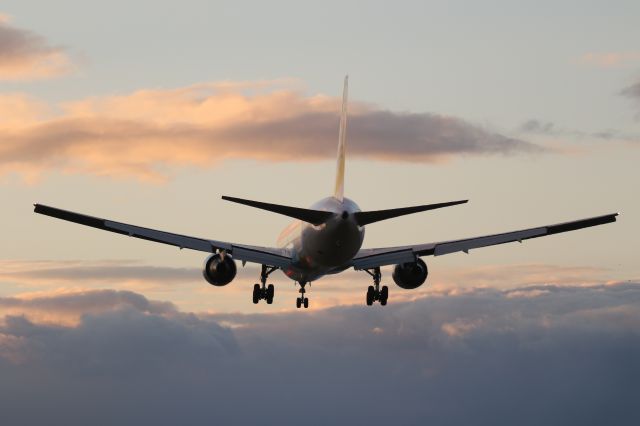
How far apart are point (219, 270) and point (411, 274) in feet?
42.5

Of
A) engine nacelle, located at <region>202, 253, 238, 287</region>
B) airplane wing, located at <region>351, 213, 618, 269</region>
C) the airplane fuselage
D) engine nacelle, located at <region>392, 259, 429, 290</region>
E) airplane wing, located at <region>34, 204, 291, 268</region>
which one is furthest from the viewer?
engine nacelle, located at <region>392, 259, 429, 290</region>

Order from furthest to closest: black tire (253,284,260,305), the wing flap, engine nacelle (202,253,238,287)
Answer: black tire (253,284,260,305) → the wing flap → engine nacelle (202,253,238,287)

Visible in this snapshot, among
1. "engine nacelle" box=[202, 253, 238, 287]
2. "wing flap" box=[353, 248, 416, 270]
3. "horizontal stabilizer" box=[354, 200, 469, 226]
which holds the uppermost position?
"wing flap" box=[353, 248, 416, 270]

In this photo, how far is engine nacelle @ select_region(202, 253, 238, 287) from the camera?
Result: 74.1 m

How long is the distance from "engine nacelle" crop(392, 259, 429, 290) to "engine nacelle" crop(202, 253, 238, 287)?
447 inches

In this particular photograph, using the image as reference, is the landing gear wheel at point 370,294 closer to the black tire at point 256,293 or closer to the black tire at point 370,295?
the black tire at point 370,295

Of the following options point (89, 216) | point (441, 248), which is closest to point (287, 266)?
point (441, 248)

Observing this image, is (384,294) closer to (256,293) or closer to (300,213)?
(256,293)

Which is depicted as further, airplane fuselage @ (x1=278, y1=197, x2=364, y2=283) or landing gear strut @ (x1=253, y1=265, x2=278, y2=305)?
landing gear strut @ (x1=253, y1=265, x2=278, y2=305)

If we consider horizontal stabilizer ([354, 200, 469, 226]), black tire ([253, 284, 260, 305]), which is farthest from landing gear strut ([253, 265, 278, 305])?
horizontal stabilizer ([354, 200, 469, 226])

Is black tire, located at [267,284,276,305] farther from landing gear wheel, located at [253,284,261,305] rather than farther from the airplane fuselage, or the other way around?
the airplane fuselage

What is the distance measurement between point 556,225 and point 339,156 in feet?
54.7

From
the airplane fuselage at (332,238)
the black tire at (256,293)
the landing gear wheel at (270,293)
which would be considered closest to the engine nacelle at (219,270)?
the airplane fuselage at (332,238)

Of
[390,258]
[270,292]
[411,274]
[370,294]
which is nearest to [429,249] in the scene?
[411,274]
